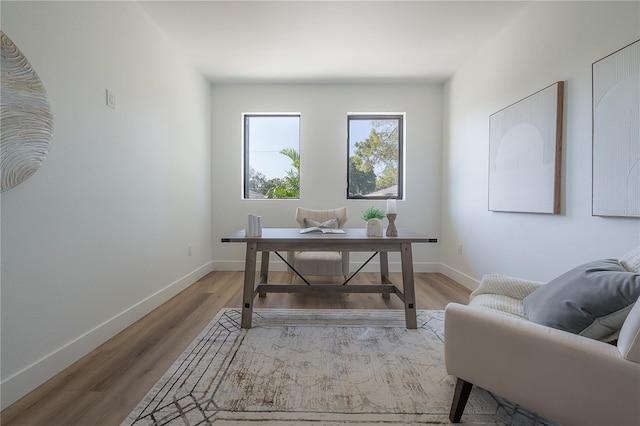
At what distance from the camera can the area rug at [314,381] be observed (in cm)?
132

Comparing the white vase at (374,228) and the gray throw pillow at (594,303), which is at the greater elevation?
the white vase at (374,228)

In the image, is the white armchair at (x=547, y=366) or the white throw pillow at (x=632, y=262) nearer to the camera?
the white armchair at (x=547, y=366)

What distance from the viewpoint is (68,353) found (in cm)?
175

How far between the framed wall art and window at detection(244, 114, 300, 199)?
3.23m

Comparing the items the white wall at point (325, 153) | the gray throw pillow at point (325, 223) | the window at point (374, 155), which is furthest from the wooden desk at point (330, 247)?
the window at point (374, 155)

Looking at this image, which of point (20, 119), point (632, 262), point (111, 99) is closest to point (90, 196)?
point (20, 119)

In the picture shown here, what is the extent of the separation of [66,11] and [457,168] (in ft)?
12.6

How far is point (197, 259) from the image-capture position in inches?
147

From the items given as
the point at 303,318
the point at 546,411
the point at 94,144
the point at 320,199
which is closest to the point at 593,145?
the point at 546,411

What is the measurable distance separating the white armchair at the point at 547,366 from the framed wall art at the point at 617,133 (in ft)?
3.60

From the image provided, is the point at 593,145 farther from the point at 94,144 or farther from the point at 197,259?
the point at 197,259

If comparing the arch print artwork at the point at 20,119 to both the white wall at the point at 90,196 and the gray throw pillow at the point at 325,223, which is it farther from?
the gray throw pillow at the point at 325,223

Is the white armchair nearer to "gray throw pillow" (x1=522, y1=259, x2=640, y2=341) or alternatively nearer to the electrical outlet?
"gray throw pillow" (x1=522, y1=259, x2=640, y2=341)

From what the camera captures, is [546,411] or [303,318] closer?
[546,411]
